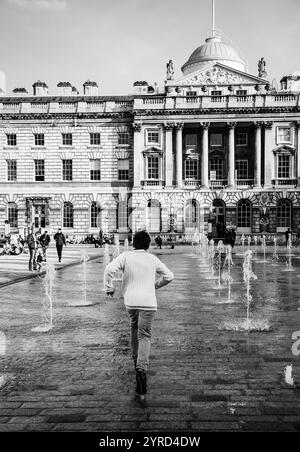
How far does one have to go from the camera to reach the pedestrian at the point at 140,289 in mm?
6609

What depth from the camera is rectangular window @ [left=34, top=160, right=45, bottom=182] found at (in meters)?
57.4

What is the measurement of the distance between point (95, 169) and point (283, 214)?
2029 centimetres

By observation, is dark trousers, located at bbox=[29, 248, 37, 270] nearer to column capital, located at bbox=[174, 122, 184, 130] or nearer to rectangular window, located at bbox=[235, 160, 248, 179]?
column capital, located at bbox=[174, 122, 184, 130]

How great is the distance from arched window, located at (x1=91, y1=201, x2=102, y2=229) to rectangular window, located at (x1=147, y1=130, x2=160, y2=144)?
8759mm

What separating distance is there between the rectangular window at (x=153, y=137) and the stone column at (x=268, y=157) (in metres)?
11.2

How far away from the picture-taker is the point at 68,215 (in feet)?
188

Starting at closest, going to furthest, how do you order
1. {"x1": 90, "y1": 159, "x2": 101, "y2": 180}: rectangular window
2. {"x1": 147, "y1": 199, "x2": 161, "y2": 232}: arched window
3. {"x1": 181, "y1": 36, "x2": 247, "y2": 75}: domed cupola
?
{"x1": 147, "y1": 199, "x2": 161, "y2": 232}: arched window, {"x1": 90, "y1": 159, "x2": 101, "y2": 180}: rectangular window, {"x1": 181, "y1": 36, "x2": 247, "y2": 75}: domed cupola

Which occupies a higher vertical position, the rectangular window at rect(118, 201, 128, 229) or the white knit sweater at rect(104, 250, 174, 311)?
the rectangular window at rect(118, 201, 128, 229)

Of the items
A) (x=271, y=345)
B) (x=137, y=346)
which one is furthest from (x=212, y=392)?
(x=271, y=345)

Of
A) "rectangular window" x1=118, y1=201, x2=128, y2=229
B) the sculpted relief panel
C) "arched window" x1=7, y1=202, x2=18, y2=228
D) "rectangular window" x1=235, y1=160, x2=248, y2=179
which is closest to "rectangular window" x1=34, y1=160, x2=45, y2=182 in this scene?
"arched window" x1=7, y1=202, x2=18, y2=228

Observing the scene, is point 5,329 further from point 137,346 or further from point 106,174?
point 106,174

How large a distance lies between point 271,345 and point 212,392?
2.71m

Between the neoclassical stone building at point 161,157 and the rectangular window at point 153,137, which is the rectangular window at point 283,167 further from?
the rectangular window at point 153,137
